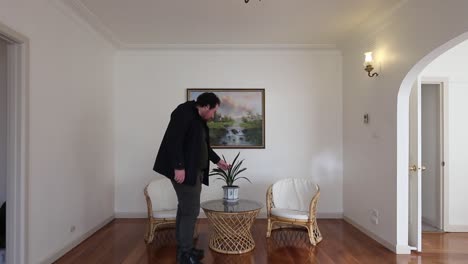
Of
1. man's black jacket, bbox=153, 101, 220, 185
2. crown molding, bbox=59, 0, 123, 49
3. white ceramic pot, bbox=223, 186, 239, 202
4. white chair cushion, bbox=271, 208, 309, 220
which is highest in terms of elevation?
crown molding, bbox=59, 0, 123, 49

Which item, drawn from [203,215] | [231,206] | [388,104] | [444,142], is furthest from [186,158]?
[444,142]

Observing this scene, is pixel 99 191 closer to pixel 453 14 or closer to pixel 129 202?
pixel 129 202

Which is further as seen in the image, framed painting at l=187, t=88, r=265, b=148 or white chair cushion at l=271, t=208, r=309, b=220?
framed painting at l=187, t=88, r=265, b=148

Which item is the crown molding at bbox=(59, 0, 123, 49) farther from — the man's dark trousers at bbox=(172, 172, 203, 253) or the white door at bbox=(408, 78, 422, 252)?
the white door at bbox=(408, 78, 422, 252)

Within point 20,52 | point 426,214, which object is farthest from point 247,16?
point 426,214

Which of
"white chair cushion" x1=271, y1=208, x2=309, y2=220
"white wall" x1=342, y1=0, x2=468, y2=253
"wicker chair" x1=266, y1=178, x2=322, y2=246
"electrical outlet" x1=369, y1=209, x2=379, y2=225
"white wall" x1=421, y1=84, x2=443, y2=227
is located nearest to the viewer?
"white wall" x1=342, y1=0, x2=468, y2=253

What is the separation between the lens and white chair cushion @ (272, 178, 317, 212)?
160 inches

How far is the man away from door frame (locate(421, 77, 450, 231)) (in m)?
3.20

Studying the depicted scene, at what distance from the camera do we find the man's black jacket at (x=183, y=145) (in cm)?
278

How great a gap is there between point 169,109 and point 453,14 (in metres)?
3.68

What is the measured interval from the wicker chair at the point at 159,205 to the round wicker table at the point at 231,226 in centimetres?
54

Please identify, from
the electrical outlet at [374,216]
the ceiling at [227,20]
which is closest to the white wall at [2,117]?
the ceiling at [227,20]

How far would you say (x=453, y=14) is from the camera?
2.57m

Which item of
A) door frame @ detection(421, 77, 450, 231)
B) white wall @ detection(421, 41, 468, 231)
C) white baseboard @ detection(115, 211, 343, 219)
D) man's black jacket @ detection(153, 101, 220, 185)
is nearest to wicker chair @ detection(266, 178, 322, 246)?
white baseboard @ detection(115, 211, 343, 219)
